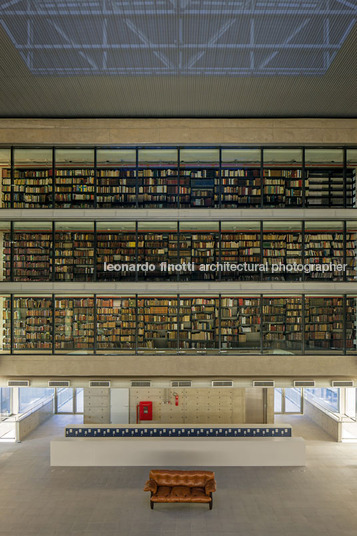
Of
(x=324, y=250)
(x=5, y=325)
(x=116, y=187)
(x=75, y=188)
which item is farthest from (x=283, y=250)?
(x=5, y=325)

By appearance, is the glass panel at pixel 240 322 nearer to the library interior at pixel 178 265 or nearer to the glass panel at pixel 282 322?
the library interior at pixel 178 265

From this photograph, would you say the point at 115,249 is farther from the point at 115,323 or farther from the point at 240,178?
the point at 240,178

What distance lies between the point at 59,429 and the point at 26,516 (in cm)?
400

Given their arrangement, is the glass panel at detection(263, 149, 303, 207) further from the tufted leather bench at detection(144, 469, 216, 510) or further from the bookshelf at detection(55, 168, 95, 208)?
the tufted leather bench at detection(144, 469, 216, 510)

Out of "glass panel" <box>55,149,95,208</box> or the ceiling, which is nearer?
the ceiling

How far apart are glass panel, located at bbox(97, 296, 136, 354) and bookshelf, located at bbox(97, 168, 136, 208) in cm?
222

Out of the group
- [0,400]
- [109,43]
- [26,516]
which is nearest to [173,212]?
[109,43]

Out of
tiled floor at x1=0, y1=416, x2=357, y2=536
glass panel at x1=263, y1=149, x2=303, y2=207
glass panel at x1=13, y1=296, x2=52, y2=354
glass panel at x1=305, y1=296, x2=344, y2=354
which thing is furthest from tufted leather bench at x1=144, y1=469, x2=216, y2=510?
glass panel at x1=263, y1=149, x2=303, y2=207

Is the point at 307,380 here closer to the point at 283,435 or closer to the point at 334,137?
the point at 283,435

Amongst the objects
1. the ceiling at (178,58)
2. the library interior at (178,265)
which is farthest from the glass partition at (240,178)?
the ceiling at (178,58)

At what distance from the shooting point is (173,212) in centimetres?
821

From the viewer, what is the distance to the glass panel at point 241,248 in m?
8.35

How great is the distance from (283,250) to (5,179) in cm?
672

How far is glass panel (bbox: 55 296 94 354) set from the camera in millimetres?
8359
